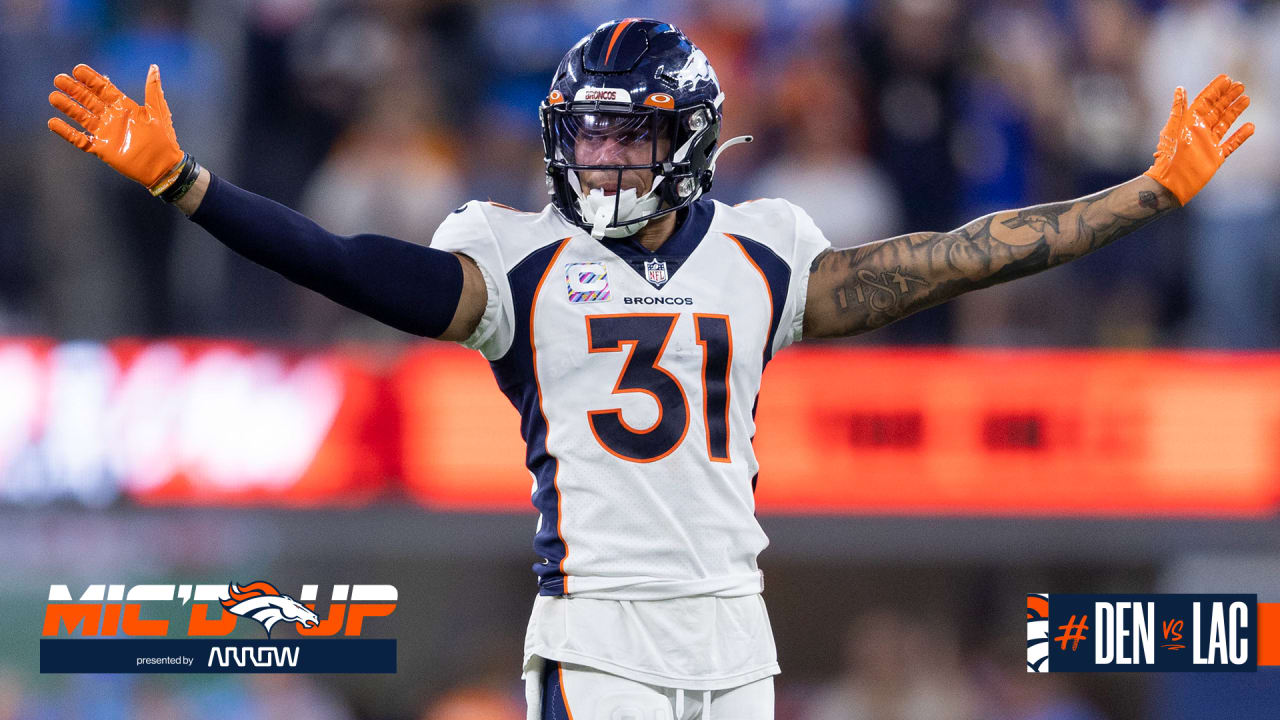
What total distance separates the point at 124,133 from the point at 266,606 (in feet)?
5.17

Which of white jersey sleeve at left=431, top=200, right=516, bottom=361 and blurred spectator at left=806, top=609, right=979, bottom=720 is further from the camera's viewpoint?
blurred spectator at left=806, top=609, right=979, bottom=720

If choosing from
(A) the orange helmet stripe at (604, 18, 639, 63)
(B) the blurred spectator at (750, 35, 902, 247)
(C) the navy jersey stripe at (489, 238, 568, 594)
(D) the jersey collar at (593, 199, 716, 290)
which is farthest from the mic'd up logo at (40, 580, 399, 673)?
(B) the blurred spectator at (750, 35, 902, 247)

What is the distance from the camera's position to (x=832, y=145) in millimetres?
8906

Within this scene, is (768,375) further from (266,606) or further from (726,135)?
(266,606)

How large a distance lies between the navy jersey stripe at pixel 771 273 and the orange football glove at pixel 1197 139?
994mm

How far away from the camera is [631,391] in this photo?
3832 millimetres

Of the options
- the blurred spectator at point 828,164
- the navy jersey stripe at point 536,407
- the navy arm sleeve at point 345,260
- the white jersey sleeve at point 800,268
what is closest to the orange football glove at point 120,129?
the navy arm sleeve at point 345,260

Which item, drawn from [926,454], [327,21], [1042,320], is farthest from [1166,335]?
[327,21]

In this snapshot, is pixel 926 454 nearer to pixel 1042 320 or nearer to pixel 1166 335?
pixel 1042 320

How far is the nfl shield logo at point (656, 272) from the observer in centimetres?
394

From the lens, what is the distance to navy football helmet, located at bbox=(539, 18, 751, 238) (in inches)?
157

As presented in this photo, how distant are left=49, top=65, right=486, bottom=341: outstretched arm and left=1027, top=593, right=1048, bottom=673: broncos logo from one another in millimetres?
2173

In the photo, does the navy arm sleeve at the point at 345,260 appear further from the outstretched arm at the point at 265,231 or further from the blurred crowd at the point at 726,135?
the blurred crowd at the point at 726,135

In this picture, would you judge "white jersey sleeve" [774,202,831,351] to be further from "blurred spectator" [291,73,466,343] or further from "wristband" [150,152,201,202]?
Result: "blurred spectator" [291,73,466,343]
